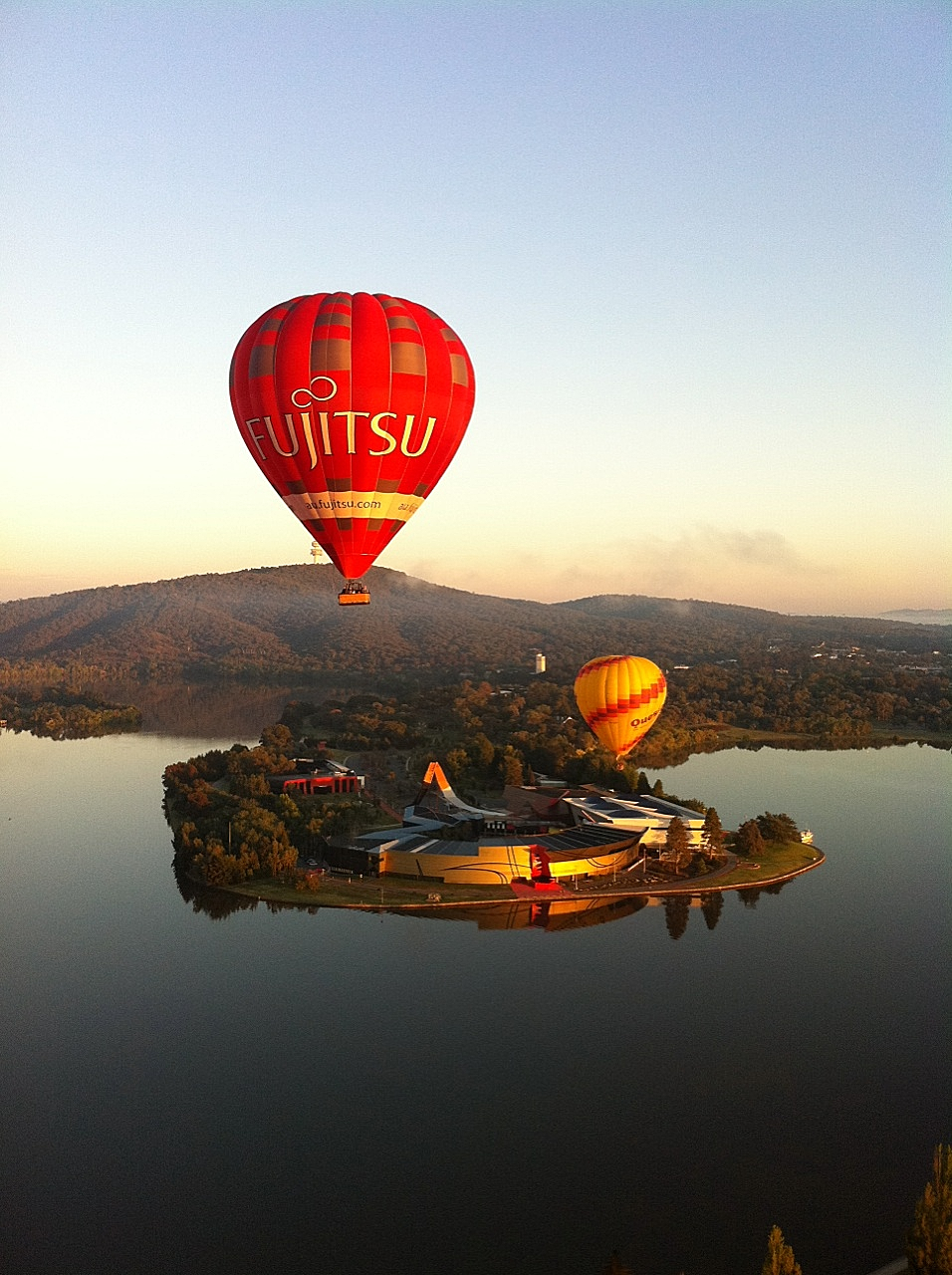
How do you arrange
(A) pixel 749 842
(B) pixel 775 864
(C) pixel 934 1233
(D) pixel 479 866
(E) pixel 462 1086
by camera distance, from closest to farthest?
1. (C) pixel 934 1233
2. (E) pixel 462 1086
3. (D) pixel 479 866
4. (B) pixel 775 864
5. (A) pixel 749 842

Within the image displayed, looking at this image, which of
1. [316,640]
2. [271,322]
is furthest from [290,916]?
[316,640]

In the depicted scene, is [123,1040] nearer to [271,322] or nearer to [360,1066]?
[360,1066]

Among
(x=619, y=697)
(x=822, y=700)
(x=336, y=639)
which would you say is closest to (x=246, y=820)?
(x=619, y=697)

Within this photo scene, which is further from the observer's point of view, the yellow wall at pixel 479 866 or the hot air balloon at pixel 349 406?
the yellow wall at pixel 479 866

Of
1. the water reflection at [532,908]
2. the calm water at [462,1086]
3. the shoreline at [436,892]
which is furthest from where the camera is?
the shoreline at [436,892]

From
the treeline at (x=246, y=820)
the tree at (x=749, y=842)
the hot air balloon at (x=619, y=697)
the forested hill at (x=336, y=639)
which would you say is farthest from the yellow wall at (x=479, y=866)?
the forested hill at (x=336, y=639)

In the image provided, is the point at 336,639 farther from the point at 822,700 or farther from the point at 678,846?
the point at 678,846

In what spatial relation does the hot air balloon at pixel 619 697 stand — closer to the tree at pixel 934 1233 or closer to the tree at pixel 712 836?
the tree at pixel 712 836
